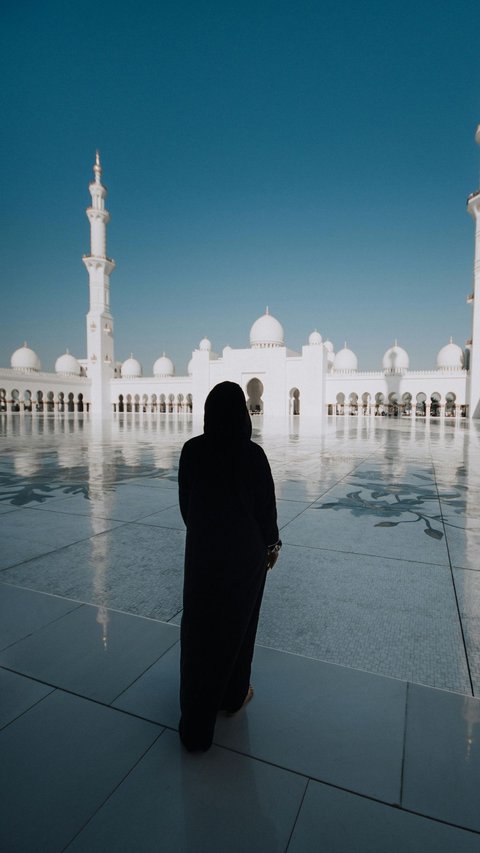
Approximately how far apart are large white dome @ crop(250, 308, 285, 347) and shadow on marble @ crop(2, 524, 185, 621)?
3575 cm

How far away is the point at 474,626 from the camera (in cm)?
220

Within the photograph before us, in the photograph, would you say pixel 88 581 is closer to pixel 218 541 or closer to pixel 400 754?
pixel 218 541

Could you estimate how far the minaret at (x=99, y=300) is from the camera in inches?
1455

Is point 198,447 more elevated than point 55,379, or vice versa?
point 55,379

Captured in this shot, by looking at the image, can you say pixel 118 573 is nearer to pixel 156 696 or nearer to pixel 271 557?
pixel 156 696

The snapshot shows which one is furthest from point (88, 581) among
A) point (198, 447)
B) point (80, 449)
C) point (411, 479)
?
point (80, 449)

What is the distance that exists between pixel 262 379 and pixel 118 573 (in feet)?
108

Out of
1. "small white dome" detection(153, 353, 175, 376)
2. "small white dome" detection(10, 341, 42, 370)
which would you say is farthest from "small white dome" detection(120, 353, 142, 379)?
"small white dome" detection(10, 341, 42, 370)

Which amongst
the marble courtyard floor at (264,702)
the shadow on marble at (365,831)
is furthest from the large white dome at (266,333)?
the shadow on marble at (365,831)

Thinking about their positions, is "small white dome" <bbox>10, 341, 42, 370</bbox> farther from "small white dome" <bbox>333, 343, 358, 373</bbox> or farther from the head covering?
the head covering

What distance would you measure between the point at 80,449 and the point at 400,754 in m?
9.14

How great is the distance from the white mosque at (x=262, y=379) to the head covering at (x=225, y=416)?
30070 mm

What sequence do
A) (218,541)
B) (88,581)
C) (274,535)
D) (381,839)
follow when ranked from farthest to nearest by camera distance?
(88,581)
(274,535)
(218,541)
(381,839)

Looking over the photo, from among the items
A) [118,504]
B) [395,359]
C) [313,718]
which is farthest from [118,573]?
[395,359]
